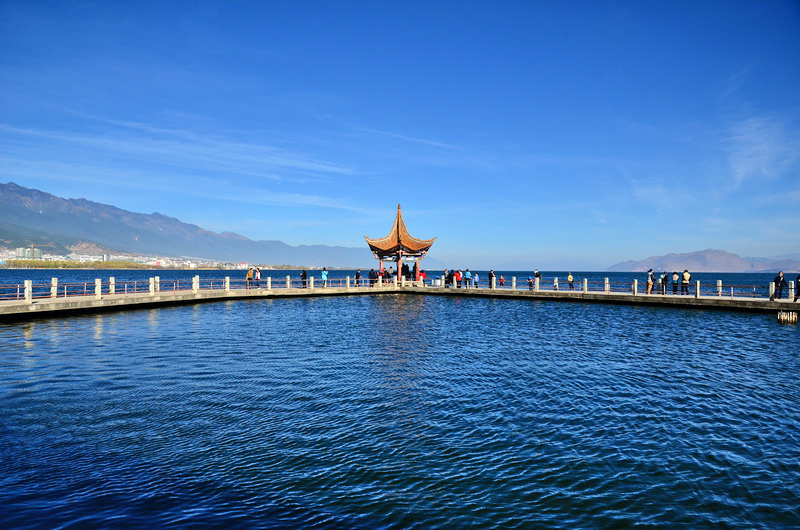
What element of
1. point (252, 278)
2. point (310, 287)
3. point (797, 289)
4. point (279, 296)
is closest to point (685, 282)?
point (797, 289)

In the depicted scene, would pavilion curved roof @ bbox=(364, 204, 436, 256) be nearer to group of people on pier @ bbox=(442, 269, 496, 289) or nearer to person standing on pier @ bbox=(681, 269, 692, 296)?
group of people on pier @ bbox=(442, 269, 496, 289)

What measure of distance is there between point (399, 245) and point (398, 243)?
0.78ft

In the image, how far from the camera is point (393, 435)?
9.04 m

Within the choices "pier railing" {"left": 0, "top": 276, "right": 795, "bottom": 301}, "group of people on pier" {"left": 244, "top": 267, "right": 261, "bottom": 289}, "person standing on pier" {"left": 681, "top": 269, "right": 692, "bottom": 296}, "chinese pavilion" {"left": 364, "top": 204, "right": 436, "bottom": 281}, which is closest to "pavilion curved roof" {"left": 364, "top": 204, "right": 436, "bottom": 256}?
"chinese pavilion" {"left": 364, "top": 204, "right": 436, "bottom": 281}

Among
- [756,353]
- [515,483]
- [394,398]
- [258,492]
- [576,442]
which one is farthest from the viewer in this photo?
[756,353]

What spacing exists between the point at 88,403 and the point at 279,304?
1111 inches

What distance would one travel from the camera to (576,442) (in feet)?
28.8

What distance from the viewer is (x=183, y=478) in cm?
704

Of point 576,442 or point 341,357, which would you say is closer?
point 576,442

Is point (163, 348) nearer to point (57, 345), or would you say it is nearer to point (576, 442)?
point (57, 345)

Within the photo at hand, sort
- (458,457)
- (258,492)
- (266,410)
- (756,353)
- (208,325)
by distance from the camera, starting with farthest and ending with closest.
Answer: (208,325), (756,353), (266,410), (458,457), (258,492)

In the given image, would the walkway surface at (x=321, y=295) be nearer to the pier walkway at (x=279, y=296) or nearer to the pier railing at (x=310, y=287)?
the pier walkway at (x=279, y=296)

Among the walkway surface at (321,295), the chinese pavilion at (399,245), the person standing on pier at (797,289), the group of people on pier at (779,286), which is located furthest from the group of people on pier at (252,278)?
the person standing on pier at (797,289)

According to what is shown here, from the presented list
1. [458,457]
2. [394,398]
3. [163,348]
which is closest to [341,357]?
[394,398]
